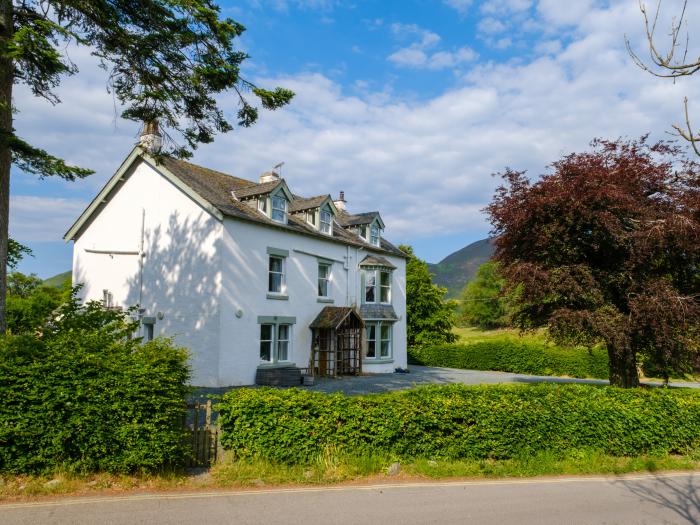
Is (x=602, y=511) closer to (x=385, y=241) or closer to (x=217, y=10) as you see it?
(x=217, y=10)

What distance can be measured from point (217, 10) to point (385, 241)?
75.8ft

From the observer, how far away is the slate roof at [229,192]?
2214 centimetres

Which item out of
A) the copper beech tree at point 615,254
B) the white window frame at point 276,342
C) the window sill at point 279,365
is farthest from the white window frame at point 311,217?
the copper beech tree at point 615,254

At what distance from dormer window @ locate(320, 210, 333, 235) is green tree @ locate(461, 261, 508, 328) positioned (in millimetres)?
60379

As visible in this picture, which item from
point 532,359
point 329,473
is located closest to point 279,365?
point 329,473

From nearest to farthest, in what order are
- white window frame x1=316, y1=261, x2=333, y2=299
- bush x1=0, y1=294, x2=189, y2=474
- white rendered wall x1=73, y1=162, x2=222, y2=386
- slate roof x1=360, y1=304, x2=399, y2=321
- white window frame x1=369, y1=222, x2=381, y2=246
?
bush x1=0, y1=294, x2=189, y2=474 < white rendered wall x1=73, y1=162, x2=222, y2=386 < white window frame x1=316, y1=261, x2=333, y2=299 < slate roof x1=360, y1=304, x2=399, y2=321 < white window frame x1=369, y1=222, x2=381, y2=246

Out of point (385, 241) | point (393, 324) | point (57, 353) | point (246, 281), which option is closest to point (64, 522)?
point (57, 353)

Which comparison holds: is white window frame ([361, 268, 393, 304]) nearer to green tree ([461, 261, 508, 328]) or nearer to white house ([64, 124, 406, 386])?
white house ([64, 124, 406, 386])

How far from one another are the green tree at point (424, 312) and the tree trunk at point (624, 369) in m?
25.7

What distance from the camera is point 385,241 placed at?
3403 centimetres

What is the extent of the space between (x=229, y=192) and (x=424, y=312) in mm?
22971

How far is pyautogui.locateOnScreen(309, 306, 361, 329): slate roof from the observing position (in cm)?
2541

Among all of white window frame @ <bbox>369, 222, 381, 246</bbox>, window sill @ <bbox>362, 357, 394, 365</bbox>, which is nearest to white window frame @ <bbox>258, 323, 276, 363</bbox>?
window sill @ <bbox>362, 357, 394, 365</bbox>

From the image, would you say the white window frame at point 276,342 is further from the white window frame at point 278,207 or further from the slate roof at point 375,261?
the slate roof at point 375,261
